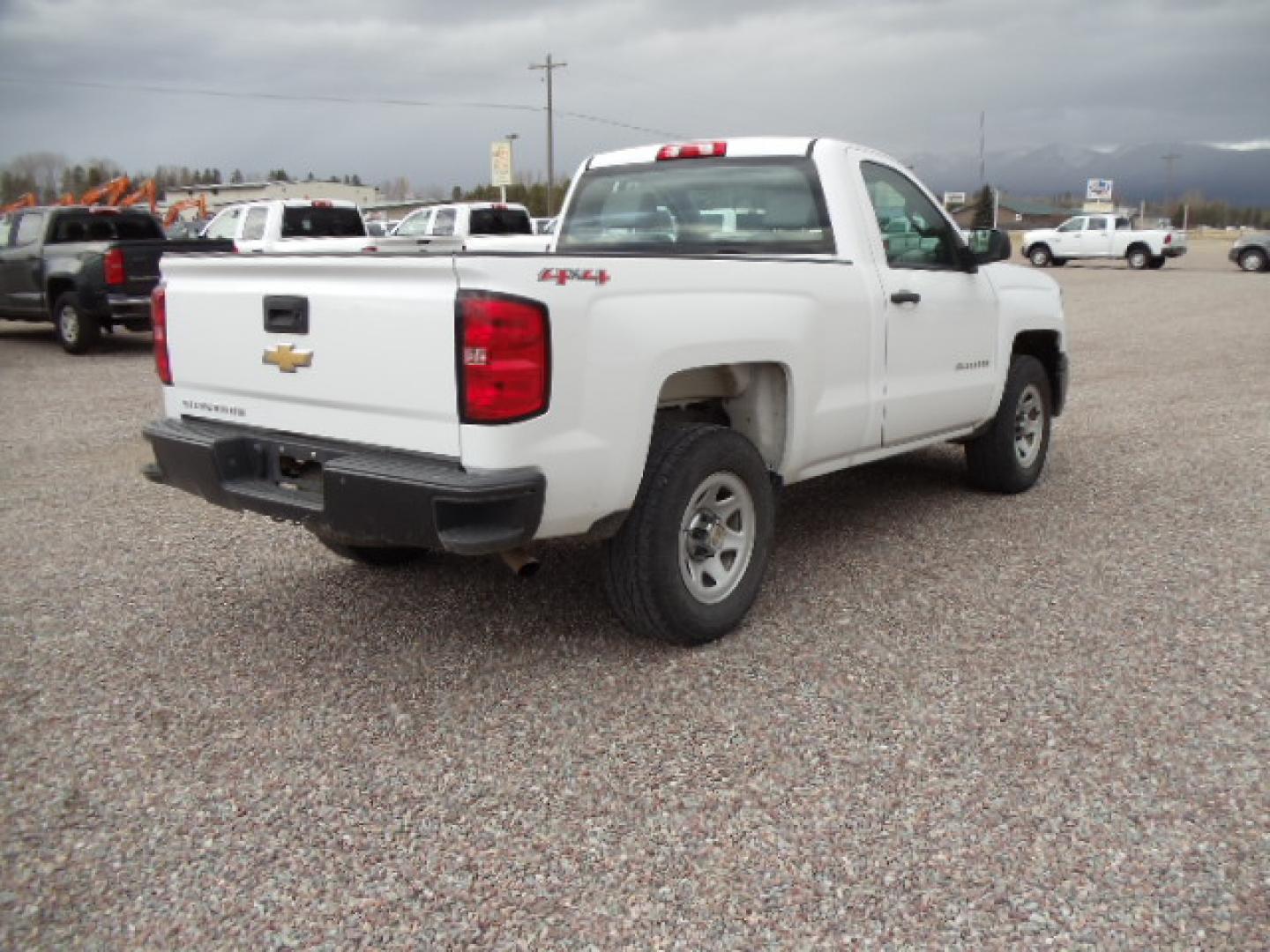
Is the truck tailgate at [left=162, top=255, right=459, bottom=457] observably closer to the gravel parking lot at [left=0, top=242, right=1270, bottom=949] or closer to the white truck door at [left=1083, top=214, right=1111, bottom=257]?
the gravel parking lot at [left=0, top=242, right=1270, bottom=949]

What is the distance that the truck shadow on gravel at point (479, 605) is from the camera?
412 cm

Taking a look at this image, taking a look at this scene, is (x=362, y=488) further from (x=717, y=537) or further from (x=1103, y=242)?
(x=1103, y=242)

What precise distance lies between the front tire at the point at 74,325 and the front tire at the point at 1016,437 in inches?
462

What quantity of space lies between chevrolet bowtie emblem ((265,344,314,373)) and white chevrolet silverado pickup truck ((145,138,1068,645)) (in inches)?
0.6

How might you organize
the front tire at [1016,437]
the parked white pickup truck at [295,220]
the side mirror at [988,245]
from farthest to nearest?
1. the parked white pickup truck at [295,220]
2. the front tire at [1016,437]
3. the side mirror at [988,245]

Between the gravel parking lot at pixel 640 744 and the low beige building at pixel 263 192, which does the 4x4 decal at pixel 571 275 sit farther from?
the low beige building at pixel 263 192

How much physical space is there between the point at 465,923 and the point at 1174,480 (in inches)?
223

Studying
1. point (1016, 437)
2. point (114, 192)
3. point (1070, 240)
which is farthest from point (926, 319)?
point (1070, 240)

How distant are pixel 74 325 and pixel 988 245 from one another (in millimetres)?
12335

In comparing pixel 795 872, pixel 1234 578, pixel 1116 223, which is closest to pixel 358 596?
pixel 795 872

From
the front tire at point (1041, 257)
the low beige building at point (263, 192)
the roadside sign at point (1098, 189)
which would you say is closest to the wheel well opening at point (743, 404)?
the front tire at point (1041, 257)

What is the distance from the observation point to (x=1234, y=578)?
484cm

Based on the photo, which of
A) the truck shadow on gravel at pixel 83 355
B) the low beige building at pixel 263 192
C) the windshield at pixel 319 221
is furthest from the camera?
the low beige building at pixel 263 192

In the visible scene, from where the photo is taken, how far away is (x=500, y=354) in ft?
10.5
